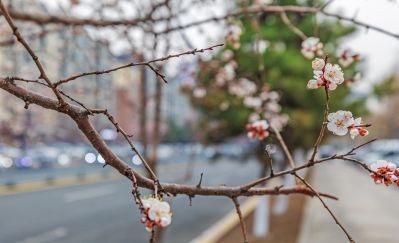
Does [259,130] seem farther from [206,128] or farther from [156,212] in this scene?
[206,128]

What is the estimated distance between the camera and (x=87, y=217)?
42.9ft

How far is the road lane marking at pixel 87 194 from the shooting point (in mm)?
16375

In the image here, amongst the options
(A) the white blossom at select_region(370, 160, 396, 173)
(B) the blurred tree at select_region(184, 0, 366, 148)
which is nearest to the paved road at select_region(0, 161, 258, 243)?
(B) the blurred tree at select_region(184, 0, 366, 148)

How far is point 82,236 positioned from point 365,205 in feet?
27.5

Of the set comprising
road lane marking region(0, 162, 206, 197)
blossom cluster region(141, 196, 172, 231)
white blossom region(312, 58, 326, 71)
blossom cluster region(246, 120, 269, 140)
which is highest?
road lane marking region(0, 162, 206, 197)

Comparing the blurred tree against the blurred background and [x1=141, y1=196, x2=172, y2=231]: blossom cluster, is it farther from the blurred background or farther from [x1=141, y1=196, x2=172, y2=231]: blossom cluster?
[x1=141, y1=196, x2=172, y2=231]: blossom cluster

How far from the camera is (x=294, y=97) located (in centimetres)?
1277

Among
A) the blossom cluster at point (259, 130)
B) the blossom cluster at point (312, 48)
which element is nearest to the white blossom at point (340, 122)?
the blossom cluster at point (259, 130)

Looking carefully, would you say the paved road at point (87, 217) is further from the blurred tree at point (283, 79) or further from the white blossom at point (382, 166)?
the white blossom at point (382, 166)

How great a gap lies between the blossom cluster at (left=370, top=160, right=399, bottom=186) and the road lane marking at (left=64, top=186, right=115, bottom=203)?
15071mm

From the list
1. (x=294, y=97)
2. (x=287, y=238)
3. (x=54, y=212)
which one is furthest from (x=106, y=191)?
(x=287, y=238)

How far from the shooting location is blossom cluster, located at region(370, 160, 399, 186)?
169 cm

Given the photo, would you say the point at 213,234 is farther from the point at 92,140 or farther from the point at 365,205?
the point at 92,140

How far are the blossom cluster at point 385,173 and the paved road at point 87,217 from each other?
9194 millimetres
